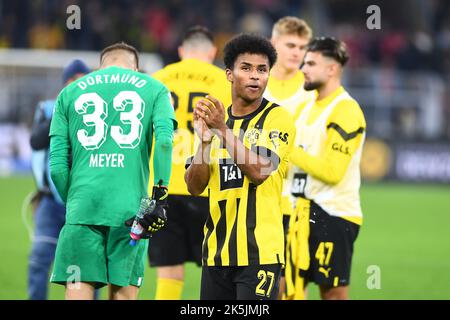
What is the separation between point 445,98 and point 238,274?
1972cm

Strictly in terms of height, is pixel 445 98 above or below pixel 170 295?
above

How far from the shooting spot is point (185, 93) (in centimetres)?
745

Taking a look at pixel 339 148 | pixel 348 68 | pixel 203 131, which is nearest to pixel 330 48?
pixel 339 148

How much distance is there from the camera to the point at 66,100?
222 inches

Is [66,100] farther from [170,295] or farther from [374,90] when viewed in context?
[374,90]

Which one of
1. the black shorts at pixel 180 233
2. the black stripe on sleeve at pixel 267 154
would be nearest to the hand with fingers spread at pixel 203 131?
→ the black stripe on sleeve at pixel 267 154

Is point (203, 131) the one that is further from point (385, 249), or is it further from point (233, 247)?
point (385, 249)

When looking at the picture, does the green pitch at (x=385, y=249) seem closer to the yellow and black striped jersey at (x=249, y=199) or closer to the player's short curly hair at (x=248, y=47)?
the yellow and black striped jersey at (x=249, y=199)

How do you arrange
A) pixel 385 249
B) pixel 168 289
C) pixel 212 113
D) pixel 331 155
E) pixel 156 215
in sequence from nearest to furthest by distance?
pixel 212 113 < pixel 156 215 < pixel 331 155 < pixel 168 289 < pixel 385 249

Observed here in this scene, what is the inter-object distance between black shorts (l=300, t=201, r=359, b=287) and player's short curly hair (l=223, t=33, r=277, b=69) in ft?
6.33

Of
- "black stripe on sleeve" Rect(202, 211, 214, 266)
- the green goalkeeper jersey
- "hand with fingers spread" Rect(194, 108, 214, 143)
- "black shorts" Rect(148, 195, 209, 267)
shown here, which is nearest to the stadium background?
"black shorts" Rect(148, 195, 209, 267)

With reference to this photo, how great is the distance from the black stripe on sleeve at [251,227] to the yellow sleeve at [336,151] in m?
1.54

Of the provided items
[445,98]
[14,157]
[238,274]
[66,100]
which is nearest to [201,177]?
[238,274]

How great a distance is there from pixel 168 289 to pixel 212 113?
283cm
